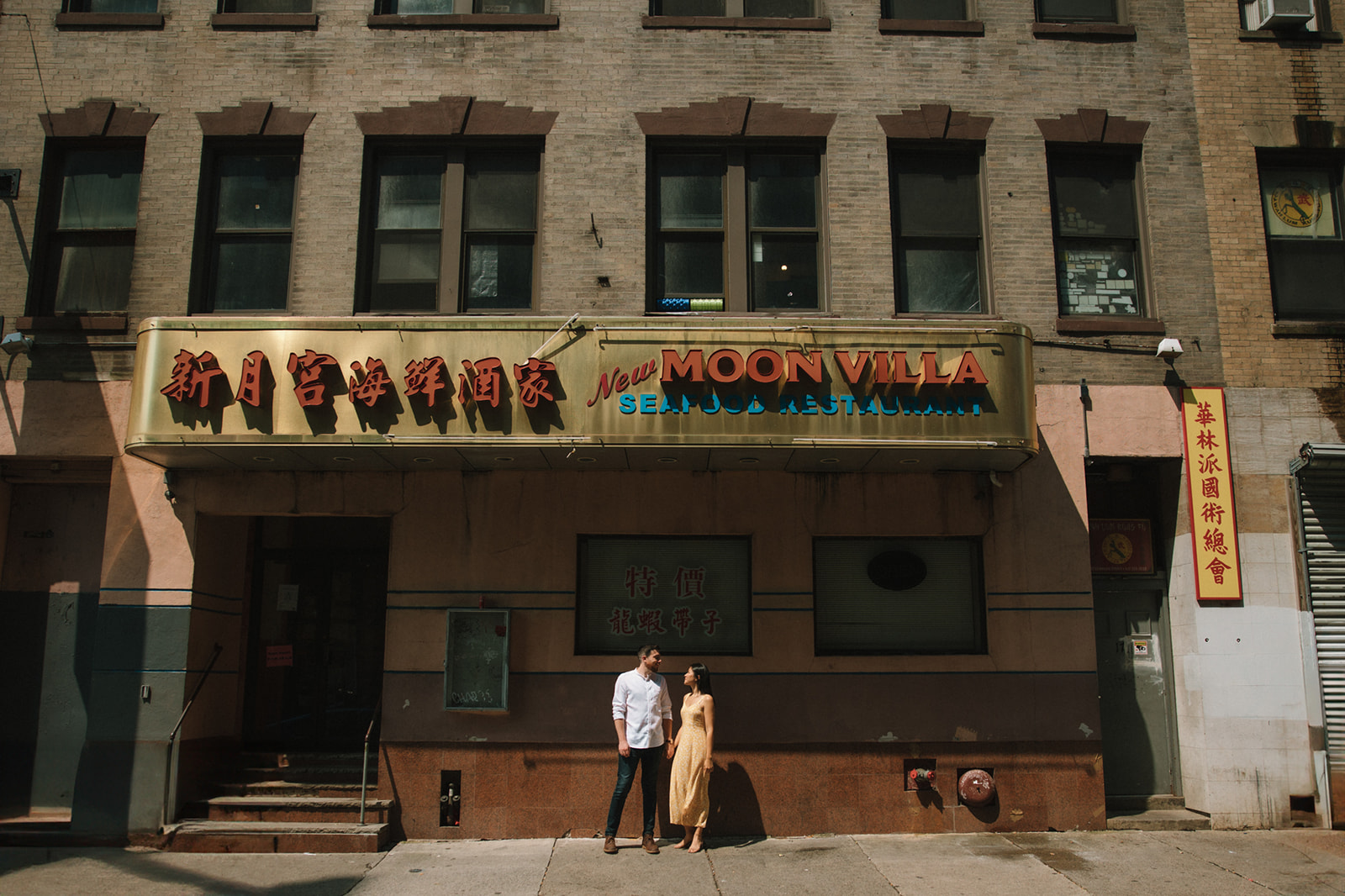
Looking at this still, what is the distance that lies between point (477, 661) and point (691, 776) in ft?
8.09

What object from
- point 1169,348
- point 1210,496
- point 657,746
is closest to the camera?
point 657,746

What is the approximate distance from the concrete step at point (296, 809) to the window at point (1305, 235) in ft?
36.3

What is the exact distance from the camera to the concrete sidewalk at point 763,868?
776 centimetres

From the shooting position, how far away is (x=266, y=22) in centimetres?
1057

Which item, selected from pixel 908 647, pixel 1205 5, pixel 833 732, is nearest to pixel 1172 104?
pixel 1205 5

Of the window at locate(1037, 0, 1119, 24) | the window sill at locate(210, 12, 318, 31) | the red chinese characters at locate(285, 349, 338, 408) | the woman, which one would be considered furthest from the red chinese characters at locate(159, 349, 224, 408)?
the window at locate(1037, 0, 1119, 24)

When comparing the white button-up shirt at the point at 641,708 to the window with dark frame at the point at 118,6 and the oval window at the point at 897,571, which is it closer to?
the oval window at the point at 897,571

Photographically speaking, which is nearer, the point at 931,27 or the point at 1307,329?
the point at 1307,329

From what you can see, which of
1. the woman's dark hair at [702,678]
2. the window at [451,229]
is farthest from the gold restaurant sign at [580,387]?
the woman's dark hair at [702,678]

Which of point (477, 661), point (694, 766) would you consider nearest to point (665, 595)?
point (694, 766)

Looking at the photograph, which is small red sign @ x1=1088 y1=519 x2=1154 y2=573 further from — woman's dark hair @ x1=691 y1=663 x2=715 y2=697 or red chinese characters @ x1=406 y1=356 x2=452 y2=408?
red chinese characters @ x1=406 y1=356 x2=452 y2=408

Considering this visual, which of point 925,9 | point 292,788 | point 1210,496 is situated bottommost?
point 292,788

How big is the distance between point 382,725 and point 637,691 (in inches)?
109

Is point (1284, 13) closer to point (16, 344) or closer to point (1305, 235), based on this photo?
point (1305, 235)
